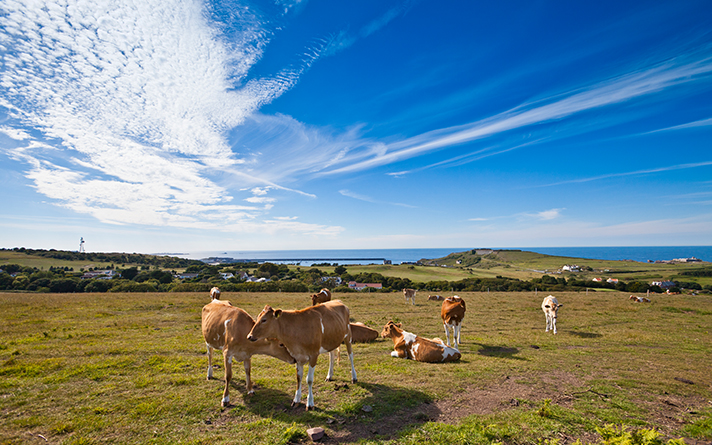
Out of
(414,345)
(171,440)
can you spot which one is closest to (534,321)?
(414,345)

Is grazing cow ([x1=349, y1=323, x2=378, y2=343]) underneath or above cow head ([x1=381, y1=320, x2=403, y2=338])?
underneath

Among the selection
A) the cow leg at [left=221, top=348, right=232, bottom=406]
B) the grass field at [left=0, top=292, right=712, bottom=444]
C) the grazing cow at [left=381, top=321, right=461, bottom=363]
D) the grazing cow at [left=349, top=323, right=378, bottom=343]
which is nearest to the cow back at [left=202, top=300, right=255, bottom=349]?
the cow leg at [left=221, top=348, right=232, bottom=406]

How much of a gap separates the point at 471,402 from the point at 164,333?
1537 centimetres

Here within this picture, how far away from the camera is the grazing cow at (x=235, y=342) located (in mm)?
7188

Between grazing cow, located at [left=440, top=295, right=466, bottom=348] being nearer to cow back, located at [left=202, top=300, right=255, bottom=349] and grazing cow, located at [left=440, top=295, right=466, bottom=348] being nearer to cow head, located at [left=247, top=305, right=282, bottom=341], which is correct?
cow head, located at [left=247, top=305, right=282, bottom=341]

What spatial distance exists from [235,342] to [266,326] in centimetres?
133

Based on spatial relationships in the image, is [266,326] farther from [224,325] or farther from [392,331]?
[392,331]

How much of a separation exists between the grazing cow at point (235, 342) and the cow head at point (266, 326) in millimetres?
1049

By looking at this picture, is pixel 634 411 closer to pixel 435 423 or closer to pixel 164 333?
pixel 435 423

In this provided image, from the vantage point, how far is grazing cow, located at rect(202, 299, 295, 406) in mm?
7188

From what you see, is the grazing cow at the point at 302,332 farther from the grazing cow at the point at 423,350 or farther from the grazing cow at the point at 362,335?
the grazing cow at the point at 362,335

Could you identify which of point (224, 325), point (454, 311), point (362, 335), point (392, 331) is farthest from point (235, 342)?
point (454, 311)

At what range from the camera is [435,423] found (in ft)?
19.9

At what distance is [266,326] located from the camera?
6594 millimetres
